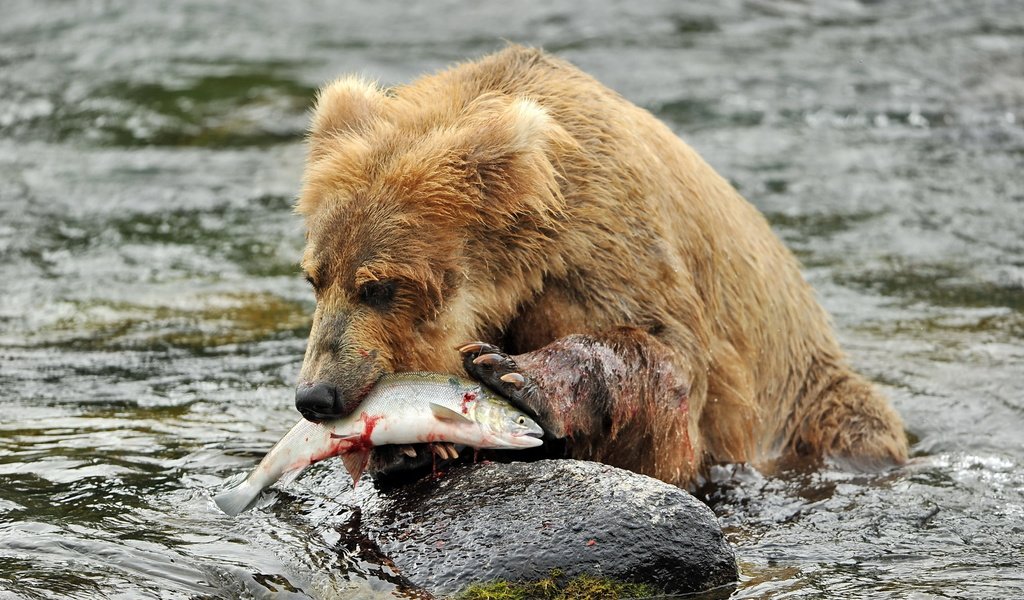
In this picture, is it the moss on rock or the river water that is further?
the river water

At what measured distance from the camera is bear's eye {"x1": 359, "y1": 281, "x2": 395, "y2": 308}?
560 centimetres

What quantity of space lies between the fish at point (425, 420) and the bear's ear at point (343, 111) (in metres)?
1.25

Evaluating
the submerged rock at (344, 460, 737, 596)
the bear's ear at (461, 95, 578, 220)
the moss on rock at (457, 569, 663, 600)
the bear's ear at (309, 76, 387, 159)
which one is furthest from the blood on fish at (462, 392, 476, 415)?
the bear's ear at (309, 76, 387, 159)

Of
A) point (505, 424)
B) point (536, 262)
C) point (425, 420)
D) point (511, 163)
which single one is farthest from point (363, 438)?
point (511, 163)

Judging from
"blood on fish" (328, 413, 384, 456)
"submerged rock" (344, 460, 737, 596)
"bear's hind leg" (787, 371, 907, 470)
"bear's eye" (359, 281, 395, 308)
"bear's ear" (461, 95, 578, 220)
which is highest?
"bear's ear" (461, 95, 578, 220)

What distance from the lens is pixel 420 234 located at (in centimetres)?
570

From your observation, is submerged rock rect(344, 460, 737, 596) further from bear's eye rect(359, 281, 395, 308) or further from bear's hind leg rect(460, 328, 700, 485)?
bear's eye rect(359, 281, 395, 308)

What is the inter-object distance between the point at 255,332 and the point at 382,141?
3512 mm

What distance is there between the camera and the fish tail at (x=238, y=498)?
5816 mm

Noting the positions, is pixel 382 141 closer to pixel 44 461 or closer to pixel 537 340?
pixel 537 340

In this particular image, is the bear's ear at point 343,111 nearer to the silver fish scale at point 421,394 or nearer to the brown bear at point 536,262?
the brown bear at point 536,262

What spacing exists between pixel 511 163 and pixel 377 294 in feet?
2.61

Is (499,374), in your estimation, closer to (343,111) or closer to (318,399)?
(318,399)

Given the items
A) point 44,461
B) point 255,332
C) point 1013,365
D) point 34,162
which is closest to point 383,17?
point 34,162
